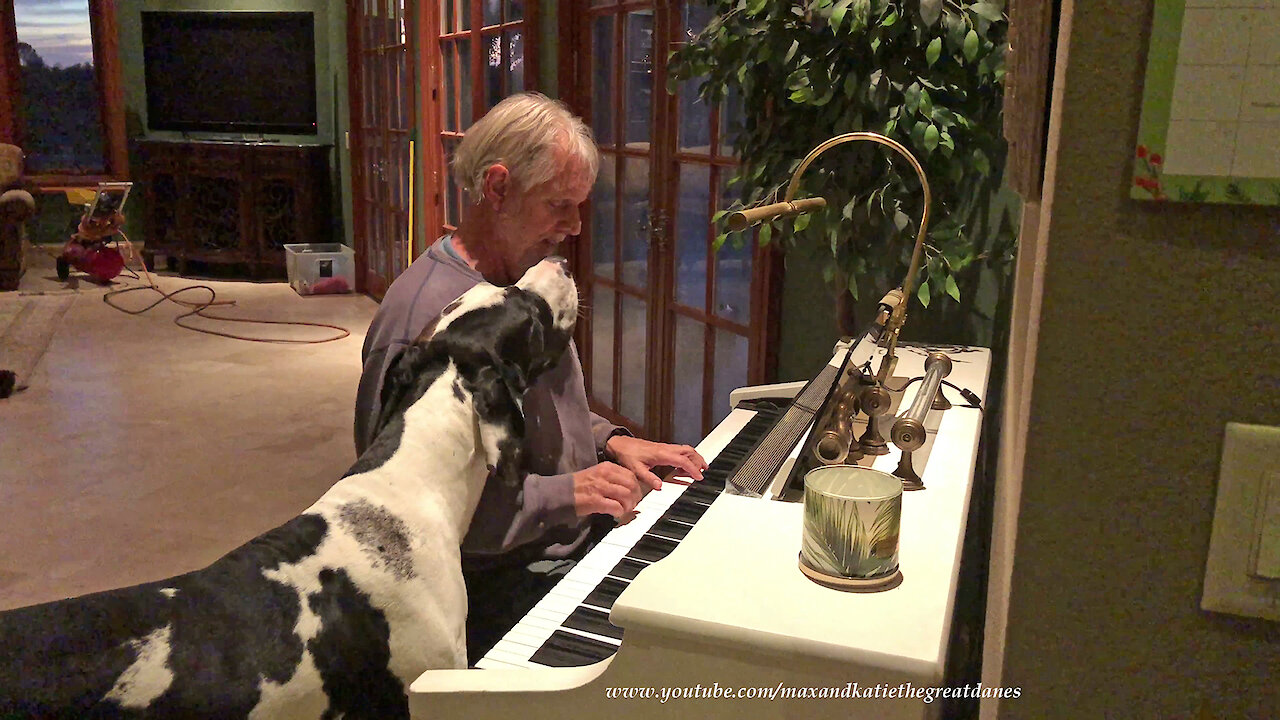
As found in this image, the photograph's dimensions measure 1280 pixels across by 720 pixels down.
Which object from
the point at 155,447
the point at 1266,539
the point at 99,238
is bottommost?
the point at 155,447

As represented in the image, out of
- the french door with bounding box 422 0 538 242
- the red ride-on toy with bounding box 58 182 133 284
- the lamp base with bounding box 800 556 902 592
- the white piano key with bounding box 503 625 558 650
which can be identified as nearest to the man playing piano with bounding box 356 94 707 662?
the white piano key with bounding box 503 625 558 650

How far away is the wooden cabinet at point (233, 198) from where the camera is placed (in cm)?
774

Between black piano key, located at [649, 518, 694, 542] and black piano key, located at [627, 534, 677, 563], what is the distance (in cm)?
1

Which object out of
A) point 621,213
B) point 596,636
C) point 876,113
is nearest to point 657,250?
point 621,213

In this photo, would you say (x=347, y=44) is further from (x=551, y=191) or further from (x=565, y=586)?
(x=565, y=586)

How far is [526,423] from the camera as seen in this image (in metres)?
1.60

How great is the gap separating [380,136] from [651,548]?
19.1 feet

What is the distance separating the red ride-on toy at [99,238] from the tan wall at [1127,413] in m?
7.64

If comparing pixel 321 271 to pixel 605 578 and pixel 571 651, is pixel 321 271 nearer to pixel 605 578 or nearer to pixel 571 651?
pixel 605 578

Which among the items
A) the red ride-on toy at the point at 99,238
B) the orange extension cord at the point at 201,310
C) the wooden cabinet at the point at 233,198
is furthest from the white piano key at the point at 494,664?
the wooden cabinet at the point at 233,198

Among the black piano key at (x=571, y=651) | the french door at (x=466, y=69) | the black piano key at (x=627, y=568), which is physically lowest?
the black piano key at (x=571, y=651)

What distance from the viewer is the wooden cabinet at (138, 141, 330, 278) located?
774 centimetres

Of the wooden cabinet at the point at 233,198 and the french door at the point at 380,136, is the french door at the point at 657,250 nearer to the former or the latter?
the french door at the point at 380,136

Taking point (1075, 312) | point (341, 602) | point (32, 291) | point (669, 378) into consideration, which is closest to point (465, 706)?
point (341, 602)
